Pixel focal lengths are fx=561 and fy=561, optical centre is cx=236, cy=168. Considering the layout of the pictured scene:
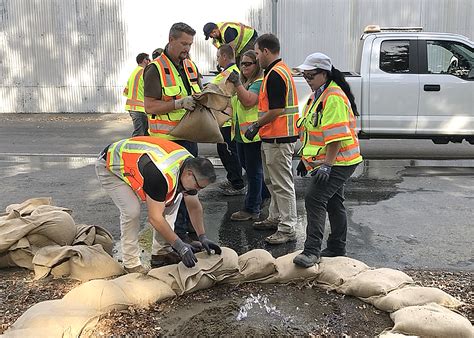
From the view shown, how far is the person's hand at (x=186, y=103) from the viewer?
465 centimetres

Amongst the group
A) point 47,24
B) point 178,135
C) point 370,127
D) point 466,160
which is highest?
point 47,24

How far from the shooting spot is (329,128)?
4.14m

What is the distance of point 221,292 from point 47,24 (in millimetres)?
13398

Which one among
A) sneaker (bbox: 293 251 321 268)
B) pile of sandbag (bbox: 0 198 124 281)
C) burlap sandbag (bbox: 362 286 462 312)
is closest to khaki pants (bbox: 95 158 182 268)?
pile of sandbag (bbox: 0 198 124 281)

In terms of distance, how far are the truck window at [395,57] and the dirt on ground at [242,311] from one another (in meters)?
5.27

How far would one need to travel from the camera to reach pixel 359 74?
29.7ft

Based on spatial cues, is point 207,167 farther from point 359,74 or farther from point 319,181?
point 359,74

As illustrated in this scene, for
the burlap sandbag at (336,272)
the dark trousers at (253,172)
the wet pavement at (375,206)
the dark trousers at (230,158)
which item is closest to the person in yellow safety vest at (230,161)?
the dark trousers at (230,158)

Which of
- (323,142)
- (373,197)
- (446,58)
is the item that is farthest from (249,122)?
(446,58)

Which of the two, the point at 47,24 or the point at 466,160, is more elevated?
the point at 47,24

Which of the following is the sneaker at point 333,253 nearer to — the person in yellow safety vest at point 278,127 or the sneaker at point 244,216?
the person in yellow safety vest at point 278,127

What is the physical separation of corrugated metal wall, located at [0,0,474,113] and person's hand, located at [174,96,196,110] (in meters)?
10.7

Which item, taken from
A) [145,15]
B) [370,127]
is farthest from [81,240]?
[145,15]

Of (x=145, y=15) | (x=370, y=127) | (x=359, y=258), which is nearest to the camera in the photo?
(x=359, y=258)
